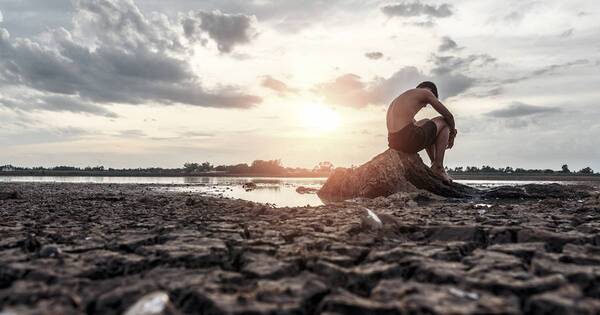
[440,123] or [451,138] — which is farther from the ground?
[440,123]

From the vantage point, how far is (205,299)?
179 cm

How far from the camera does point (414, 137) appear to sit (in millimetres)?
8734

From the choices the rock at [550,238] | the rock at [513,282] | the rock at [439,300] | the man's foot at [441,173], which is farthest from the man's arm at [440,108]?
the rock at [439,300]

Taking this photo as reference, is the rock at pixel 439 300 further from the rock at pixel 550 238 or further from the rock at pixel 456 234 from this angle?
the rock at pixel 456 234

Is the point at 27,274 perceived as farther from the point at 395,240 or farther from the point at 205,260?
the point at 395,240

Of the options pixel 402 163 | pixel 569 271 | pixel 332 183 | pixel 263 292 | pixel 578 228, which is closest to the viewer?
pixel 263 292

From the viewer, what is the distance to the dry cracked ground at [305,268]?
5.66 ft

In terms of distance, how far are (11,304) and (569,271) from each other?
259 centimetres

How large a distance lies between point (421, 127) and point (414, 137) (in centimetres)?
26

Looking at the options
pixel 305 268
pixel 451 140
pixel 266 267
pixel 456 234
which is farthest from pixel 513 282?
pixel 451 140

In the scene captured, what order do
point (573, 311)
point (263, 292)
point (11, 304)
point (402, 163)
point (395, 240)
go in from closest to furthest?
point (573, 311) < point (11, 304) < point (263, 292) < point (395, 240) < point (402, 163)

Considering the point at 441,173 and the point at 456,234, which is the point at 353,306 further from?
the point at 441,173

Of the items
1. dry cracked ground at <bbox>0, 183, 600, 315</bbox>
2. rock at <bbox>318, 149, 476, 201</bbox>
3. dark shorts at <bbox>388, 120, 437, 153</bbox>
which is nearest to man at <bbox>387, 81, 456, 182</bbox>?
dark shorts at <bbox>388, 120, 437, 153</bbox>

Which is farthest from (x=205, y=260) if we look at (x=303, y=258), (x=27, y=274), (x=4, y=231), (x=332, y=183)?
(x=332, y=183)
